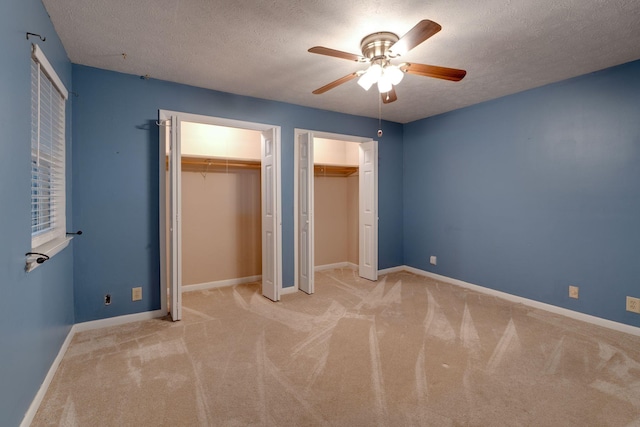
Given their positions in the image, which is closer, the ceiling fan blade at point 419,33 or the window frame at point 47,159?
the ceiling fan blade at point 419,33

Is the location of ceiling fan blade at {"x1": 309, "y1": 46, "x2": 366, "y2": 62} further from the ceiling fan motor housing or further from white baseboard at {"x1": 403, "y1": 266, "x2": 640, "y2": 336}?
white baseboard at {"x1": 403, "y1": 266, "x2": 640, "y2": 336}

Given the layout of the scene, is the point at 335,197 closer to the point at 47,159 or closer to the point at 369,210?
the point at 369,210

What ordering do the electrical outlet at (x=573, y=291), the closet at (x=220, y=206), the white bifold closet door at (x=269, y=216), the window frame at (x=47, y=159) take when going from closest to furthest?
1. the window frame at (x=47, y=159)
2. the electrical outlet at (x=573, y=291)
3. the white bifold closet door at (x=269, y=216)
4. the closet at (x=220, y=206)

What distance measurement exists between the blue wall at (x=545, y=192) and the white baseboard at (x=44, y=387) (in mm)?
4495

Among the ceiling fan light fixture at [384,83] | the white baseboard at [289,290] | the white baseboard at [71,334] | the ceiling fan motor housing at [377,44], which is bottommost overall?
the white baseboard at [71,334]

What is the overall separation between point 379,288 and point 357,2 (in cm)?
339

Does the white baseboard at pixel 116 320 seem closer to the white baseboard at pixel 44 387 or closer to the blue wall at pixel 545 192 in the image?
the white baseboard at pixel 44 387

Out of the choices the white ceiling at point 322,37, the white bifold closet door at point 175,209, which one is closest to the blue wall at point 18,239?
the white ceiling at point 322,37

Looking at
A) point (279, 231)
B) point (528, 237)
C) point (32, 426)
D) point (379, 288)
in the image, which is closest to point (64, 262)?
point (32, 426)

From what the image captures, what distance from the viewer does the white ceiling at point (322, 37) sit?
207 cm

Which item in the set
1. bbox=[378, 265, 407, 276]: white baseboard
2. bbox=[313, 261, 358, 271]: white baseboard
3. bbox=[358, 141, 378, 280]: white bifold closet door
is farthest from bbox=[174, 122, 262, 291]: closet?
bbox=[378, 265, 407, 276]: white baseboard

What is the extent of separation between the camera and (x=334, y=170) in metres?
5.40

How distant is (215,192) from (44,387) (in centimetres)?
278

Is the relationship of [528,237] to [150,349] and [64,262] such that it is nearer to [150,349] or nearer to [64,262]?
[150,349]
